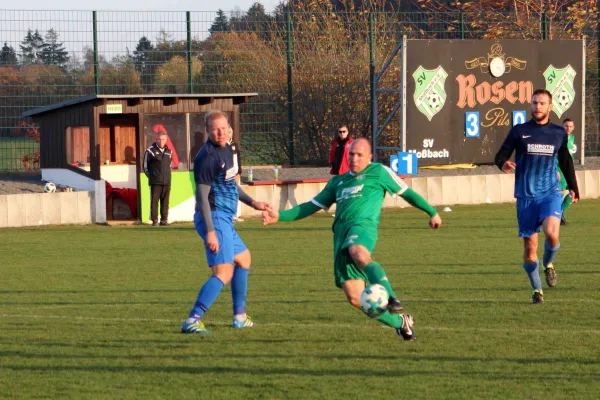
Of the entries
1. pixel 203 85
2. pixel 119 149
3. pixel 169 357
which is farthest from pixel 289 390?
pixel 203 85

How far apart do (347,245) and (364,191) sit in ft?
1.51

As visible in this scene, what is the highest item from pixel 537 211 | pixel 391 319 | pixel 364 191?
pixel 364 191

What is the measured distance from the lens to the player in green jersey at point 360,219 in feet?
27.3

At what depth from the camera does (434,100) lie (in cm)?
2616

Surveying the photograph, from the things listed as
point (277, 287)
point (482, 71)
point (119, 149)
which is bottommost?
point (277, 287)

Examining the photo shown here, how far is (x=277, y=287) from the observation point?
12.4m

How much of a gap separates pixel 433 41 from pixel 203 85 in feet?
18.3

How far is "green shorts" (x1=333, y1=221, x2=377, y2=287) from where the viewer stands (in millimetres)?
8391

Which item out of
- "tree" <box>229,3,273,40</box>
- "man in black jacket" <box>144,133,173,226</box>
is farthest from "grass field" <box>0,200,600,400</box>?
"tree" <box>229,3,273,40</box>

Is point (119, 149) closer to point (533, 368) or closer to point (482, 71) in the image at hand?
point (482, 71)

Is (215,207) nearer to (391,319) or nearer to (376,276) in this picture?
(376,276)

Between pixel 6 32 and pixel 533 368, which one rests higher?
pixel 6 32

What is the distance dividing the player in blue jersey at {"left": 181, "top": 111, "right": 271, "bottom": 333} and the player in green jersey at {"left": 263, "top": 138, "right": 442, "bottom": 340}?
773 mm

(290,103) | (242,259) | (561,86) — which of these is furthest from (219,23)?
(242,259)
